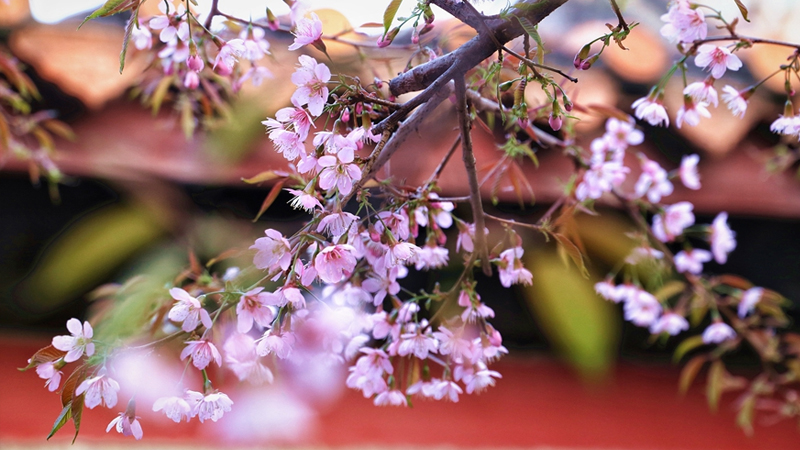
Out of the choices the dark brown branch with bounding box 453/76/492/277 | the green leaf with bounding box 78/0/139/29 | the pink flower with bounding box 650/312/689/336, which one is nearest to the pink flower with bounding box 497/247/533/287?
the dark brown branch with bounding box 453/76/492/277

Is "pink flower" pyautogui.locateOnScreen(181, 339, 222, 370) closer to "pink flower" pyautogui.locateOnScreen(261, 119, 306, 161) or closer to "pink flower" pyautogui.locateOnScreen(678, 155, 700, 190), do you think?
"pink flower" pyautogui.locateOnScreen(261, 119, 306, 161)

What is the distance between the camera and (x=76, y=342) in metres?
0.36

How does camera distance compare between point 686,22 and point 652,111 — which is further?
point 652,111

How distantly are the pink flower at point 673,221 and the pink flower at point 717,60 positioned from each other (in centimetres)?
41

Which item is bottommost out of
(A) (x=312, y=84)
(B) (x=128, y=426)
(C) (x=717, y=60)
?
(B) (x=128, y=426)

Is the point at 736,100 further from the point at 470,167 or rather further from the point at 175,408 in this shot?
the point at 175,408

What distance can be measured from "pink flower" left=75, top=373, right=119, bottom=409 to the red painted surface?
0.75m

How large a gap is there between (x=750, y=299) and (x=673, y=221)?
18 cm

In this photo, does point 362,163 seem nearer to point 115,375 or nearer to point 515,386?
point 115,375

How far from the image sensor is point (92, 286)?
100 centimetres

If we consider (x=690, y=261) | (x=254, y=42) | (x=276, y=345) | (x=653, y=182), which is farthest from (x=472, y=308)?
(x=690, y=261)

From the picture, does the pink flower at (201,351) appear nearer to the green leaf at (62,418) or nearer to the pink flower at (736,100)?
the green leaf at (62,418)

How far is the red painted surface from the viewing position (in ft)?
3.45

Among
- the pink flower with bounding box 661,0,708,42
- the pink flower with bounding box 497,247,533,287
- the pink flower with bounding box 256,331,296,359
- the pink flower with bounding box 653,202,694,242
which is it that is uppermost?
the pink flower with bounding box 653,202,694,242
